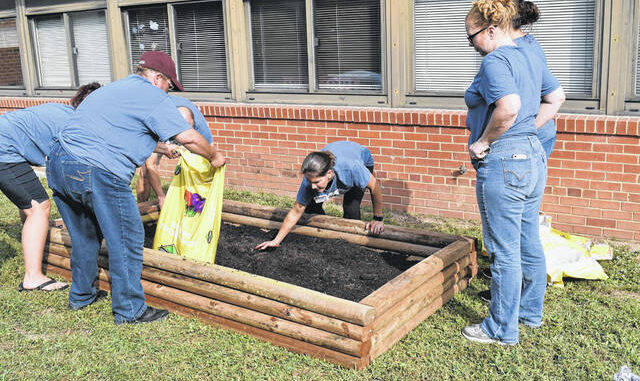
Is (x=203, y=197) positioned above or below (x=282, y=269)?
above

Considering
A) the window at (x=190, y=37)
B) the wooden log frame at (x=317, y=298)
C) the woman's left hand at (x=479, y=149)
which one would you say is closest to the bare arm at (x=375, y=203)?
the wooden log frame at (x=317, y=298)

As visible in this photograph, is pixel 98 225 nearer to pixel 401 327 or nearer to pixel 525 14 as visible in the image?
pixel 401 327

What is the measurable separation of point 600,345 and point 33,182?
4.47m

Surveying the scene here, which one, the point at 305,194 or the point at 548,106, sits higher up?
the point at 548,106

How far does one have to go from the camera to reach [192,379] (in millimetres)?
3891

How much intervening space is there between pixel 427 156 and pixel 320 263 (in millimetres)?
2310

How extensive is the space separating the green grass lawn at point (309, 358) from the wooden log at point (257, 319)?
12 centimetres

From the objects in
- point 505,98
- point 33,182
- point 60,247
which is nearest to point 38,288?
point 60,247

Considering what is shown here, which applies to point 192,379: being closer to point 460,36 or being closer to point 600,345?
point 600,345

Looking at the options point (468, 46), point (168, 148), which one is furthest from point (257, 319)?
point (468, 46)

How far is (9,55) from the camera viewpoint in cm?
1107

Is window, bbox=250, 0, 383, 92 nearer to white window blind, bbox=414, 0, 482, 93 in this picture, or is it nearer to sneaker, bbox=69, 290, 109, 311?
white window blind, bbox=414, 0, 482, 93

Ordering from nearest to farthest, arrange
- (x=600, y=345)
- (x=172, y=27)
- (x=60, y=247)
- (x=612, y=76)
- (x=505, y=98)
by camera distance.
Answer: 1. (x=505, y=98)
2. (x=600, y=345)
3. (x=60, y=247)
4. (x=612, y=76)
5. (x=172, y=27)

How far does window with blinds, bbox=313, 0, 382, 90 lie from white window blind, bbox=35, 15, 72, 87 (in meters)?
4.82
